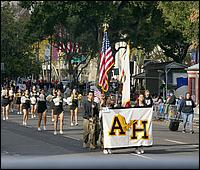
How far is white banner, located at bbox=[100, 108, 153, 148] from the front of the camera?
49.8 feet

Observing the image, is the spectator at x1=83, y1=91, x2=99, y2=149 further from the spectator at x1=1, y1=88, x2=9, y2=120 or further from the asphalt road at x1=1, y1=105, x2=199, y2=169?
the spectator at x1=1, y1=88, x2=9, y2=120

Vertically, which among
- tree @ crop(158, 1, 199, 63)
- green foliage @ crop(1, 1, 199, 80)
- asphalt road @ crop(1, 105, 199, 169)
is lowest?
asphalt road @ crop(1, 105, 199, 169)

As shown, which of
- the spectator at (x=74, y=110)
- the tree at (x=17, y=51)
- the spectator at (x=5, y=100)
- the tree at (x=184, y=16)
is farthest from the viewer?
the spectator at (x=5, y=100)

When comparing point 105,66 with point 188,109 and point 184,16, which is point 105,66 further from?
point 184,16

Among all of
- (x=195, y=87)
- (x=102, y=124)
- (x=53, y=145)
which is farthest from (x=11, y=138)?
(x=195, y=87)

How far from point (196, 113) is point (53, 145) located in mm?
13302

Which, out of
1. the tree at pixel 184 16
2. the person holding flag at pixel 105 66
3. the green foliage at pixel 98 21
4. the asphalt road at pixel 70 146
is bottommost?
the asphalt road at pixel 70 146

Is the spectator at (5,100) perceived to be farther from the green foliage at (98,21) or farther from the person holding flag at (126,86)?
the person holding flag at (126,86)

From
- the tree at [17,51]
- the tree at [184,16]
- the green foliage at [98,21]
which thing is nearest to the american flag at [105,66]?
the tree at [184,16]

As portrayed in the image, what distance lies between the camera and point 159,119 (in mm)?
29297

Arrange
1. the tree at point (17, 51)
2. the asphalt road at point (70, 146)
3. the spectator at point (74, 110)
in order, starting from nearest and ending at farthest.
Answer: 1. the asphalt road at point (70, 146)
2. the tree at point (17, 51)
3. the spectator at point (74, 110)

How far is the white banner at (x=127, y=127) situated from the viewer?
1519 cm

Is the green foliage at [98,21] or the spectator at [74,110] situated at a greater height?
the green foliage at [98,21]

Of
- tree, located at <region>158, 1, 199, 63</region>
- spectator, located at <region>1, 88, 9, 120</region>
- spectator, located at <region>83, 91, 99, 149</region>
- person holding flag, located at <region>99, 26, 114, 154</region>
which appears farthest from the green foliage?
spectator, located at <region>83, 91, 99, 149</region>
